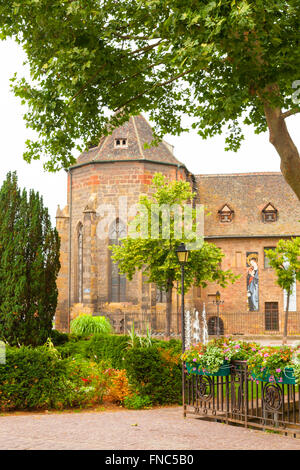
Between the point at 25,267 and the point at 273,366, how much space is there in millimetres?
7831

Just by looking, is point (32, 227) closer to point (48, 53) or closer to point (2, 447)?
point (48, 53)

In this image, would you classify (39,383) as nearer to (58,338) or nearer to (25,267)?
(25,267)

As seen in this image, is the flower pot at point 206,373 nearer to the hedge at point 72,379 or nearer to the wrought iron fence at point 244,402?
the wrought iron fence at point 244,402

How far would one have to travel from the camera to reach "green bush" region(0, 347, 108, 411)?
1052 centimetres

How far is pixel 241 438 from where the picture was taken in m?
7.89

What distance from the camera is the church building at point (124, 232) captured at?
32.6m

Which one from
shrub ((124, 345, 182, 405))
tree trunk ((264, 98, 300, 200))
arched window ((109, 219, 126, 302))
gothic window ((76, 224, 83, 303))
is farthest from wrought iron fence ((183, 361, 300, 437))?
gothic window ((76, 224, 83, 303))

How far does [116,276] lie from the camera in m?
33.1

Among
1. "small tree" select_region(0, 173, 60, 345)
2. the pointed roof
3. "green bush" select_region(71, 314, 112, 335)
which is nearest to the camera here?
"small tree" select_region(0, 173, 60, 345)

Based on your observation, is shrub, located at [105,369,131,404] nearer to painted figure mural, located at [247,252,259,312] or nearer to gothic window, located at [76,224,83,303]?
gothic window, located at [76,224,83,303]

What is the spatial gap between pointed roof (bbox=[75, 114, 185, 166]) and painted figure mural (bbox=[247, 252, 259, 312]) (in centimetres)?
911

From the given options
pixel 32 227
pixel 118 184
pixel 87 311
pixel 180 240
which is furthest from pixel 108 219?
pixel 32 227

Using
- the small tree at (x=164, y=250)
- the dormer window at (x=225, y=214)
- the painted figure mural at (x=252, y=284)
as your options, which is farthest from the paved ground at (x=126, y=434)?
the dormer window at (x=225, y=214)
